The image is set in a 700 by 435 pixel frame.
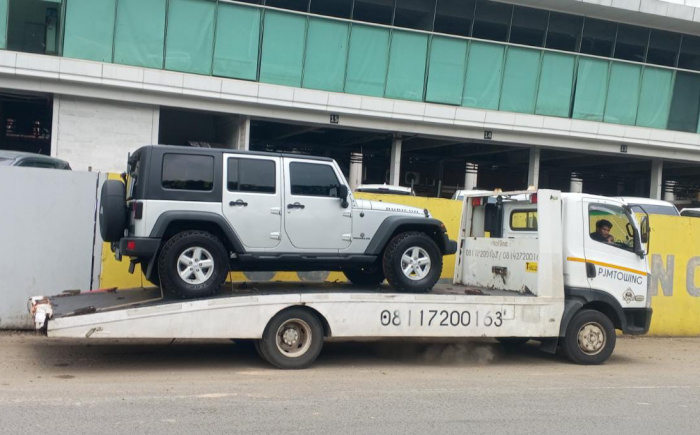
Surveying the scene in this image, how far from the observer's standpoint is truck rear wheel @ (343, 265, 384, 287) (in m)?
10.4

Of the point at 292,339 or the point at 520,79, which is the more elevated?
the point at 520,79

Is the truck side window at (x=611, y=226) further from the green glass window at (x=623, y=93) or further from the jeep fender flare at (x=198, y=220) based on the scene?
the green glass window at (x=623, y=93)

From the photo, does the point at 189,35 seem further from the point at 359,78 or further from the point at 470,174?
the point at 470,174

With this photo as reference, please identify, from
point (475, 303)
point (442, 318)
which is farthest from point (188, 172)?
point (475, 303)

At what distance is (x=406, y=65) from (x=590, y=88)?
284 inches

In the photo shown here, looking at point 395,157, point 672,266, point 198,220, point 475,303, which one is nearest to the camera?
point 198,220

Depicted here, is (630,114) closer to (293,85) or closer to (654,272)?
(293,85)

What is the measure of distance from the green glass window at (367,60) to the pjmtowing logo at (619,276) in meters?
14.6

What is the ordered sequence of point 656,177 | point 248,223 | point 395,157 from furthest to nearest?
point 656,177
point 395,157
point 248,223

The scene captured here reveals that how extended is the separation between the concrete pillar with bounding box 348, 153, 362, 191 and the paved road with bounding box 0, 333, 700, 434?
21.2m

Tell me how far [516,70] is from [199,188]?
62.0 feet

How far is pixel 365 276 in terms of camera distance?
1065cm

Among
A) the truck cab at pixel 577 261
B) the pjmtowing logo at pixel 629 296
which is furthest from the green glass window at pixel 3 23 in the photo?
the pjmtowing logo at pixel 629 296

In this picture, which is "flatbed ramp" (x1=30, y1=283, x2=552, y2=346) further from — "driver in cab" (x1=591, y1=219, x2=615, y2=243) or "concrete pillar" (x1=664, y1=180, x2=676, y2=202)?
"concrete pillar" (x1=664, y1=180, x2=676, y2=202)
